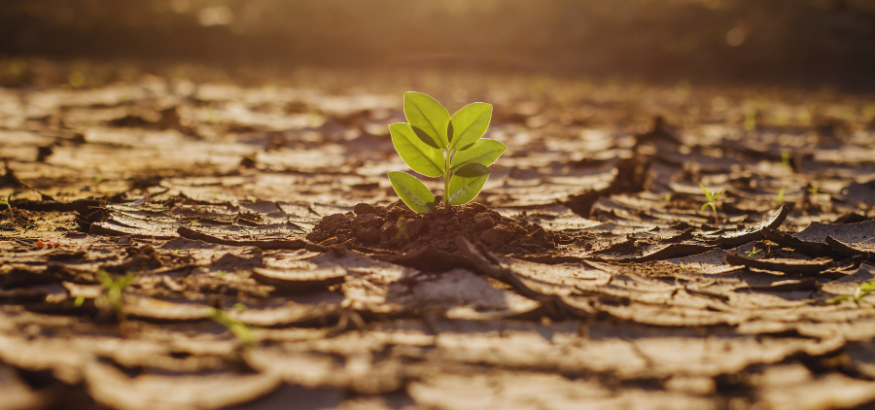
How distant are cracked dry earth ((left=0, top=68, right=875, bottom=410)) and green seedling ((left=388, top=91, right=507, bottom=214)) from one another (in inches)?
2.8

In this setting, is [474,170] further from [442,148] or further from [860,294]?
[860,294]

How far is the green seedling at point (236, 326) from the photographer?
2.98ft

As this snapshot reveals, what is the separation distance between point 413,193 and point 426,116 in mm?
199

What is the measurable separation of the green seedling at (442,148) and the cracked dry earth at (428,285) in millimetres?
71

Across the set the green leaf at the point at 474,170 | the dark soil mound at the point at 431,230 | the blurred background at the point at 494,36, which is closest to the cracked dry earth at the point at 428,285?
the dark soil mound at the point at 431,230

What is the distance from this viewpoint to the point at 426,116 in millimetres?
1352

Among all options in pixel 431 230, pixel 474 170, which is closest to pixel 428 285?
pixel 431 230

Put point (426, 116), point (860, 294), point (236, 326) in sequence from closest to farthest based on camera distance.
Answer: point (236, 326) < point (860, 294) < point (426, 116)

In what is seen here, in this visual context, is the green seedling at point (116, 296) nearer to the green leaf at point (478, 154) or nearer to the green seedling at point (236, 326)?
the green seedling at point (236, 326)

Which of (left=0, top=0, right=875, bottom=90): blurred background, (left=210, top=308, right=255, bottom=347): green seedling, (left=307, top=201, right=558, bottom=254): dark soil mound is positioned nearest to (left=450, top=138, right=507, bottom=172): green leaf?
(left=307, top=201, right=558, bottom=254): dark soil mound

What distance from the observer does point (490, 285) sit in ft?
3.89

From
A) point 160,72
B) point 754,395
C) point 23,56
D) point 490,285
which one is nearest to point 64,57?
point 23,56

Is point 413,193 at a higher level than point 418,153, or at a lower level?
lower

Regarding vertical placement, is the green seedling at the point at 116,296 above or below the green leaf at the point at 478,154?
below
